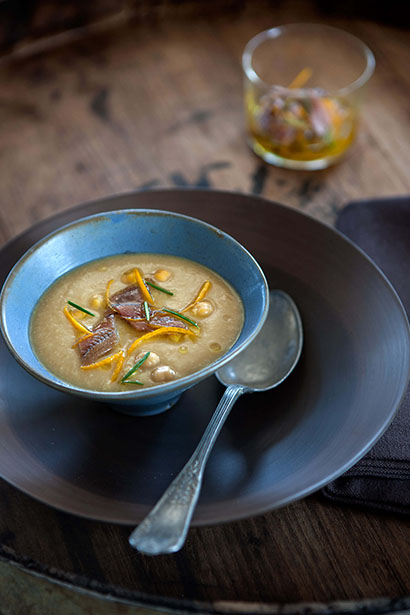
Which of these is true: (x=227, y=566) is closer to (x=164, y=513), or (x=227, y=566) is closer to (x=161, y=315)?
(x=164, y=513)

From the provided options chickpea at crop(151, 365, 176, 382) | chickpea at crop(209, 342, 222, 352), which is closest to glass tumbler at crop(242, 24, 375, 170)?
chickpea at crop(209, 342, 222, 352)

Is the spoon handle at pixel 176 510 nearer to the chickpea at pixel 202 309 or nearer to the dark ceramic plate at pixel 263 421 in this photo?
the dark ceramic plate at pixel 263 421

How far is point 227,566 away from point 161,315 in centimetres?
49

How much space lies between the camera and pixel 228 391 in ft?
4.47

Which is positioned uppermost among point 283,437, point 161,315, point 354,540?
point 161,315

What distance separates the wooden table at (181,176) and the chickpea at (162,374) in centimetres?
29

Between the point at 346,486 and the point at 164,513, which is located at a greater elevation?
the point at 164,513

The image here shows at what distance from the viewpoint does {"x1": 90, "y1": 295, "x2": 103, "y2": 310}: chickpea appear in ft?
4.66

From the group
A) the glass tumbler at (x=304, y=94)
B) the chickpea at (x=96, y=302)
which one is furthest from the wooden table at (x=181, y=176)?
the chickpea at (x=96, y=302)

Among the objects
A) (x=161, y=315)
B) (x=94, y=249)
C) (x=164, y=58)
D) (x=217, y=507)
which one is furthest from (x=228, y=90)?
(x=217, y=507)

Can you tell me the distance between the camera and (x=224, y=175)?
209 cm

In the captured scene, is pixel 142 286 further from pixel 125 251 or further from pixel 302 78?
pixel 302 78

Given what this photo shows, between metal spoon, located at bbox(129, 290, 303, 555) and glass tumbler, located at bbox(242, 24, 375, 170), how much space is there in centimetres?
68

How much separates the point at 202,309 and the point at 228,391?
18 centimetres
